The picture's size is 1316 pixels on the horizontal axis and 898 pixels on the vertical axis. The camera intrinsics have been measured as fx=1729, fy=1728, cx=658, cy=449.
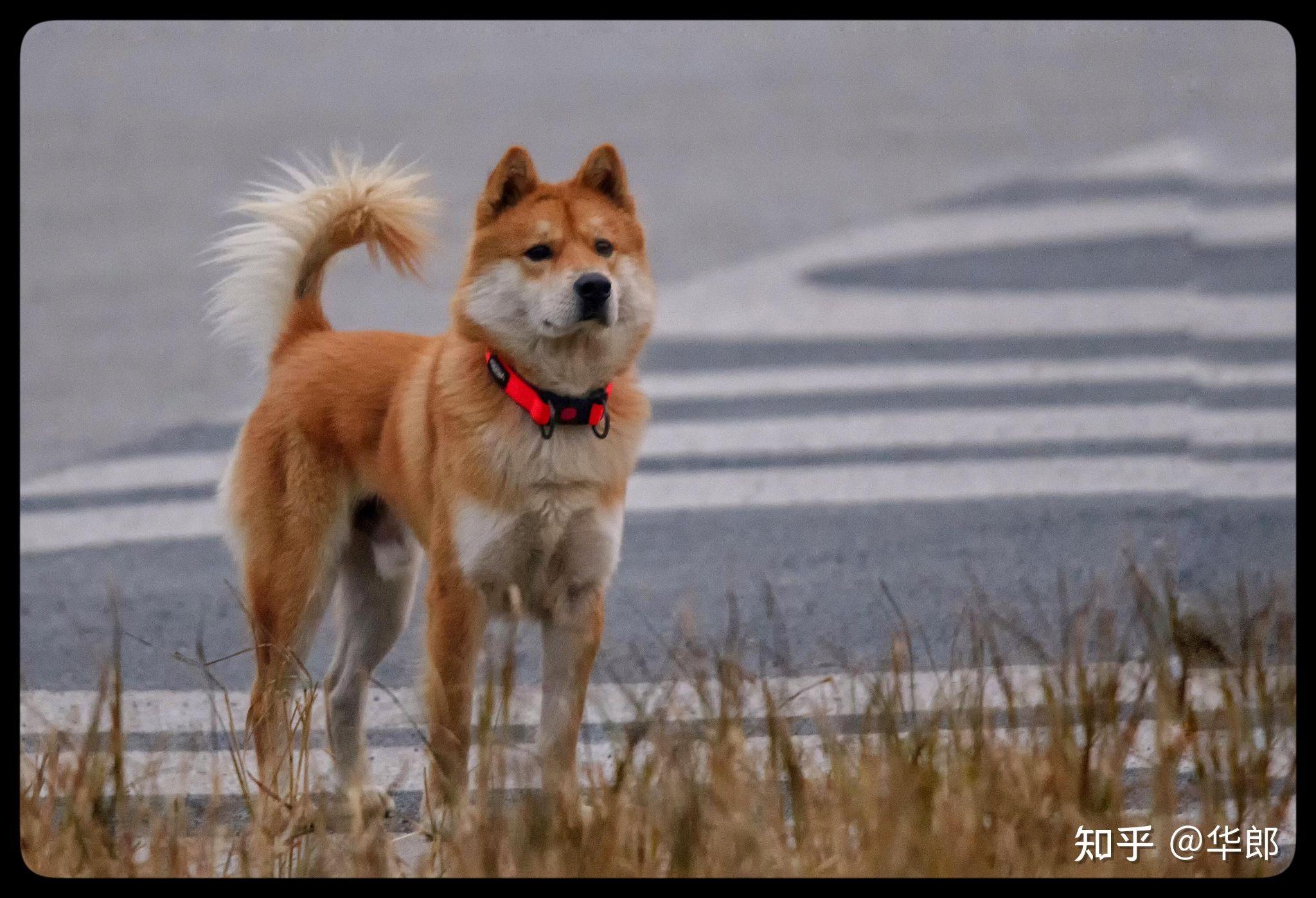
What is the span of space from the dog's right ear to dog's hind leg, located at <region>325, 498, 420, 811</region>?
99cm

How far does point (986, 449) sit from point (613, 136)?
5593mm

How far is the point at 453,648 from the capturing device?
4.30m

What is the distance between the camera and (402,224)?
488 centimetres

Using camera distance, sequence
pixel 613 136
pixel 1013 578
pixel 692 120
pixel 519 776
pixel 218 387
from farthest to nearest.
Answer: pixel 692 120
pixel 613 136
pixel 218 387
pixel 1013 578
pixel 519 776

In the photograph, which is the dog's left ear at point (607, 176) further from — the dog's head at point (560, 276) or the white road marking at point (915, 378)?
the white road marking at point (915, 378)

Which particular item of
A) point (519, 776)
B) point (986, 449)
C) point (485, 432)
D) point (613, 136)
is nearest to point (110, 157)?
point (613, 136)

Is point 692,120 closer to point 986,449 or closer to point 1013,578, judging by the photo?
point 986,449

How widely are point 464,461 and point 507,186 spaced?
0.69m

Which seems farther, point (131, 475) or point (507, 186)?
point (131, 475)

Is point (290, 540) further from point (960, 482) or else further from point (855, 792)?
point (960, 482)

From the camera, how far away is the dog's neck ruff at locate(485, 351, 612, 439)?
4285 millimetres

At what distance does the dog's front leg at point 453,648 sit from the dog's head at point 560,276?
566 mm

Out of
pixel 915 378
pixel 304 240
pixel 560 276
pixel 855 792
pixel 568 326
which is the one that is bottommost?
pixel 855 792

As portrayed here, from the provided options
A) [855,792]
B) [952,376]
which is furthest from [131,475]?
[855,792]
